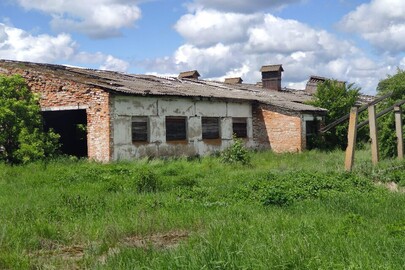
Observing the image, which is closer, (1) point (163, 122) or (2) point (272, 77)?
(1) point (163, 122)

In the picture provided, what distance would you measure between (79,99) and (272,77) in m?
20.3

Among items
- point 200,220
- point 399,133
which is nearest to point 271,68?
point 399,133

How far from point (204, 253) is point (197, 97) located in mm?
16014

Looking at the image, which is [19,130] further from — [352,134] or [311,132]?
[311,132]

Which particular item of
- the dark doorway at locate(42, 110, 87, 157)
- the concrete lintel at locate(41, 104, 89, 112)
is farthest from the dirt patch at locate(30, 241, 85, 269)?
the dark doorway at locate(42, 110, 87, 157)

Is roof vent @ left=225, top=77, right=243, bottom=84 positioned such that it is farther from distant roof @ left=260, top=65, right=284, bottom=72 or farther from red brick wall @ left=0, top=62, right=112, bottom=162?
red brick wall @ left=0, top=62, right=112, bottom=162

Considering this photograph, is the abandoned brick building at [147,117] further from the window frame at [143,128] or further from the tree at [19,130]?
the tree at [19,130]

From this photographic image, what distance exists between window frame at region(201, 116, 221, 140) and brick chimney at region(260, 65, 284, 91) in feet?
45.7

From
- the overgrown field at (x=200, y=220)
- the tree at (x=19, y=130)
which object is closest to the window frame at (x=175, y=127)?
the tree at (x=19, y=130)

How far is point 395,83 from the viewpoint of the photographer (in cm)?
2067

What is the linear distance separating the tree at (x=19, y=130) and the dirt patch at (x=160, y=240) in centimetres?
1070

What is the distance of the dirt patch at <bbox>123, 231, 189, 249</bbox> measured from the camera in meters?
6.02

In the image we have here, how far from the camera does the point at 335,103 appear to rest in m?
26.7

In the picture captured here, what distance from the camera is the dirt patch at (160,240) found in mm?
6024
